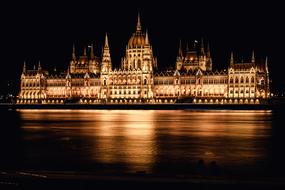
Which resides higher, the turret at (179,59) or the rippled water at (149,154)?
the turret at (179,59)

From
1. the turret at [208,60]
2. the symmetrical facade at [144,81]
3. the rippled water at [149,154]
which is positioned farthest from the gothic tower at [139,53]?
the rippled water at [149,154]

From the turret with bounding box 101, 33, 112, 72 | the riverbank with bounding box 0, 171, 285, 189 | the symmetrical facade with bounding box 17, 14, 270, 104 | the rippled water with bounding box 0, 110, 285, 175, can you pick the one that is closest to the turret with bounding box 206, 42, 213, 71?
the symmetrical facade with bounding box 17, 14, 270, 104

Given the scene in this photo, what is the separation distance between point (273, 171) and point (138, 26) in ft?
427

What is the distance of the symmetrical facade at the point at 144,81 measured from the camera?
121 meters

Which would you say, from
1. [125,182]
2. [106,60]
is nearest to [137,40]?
[106,60]

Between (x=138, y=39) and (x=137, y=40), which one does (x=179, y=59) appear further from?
(x=137, y=40)

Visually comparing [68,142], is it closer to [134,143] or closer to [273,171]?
[134,143]

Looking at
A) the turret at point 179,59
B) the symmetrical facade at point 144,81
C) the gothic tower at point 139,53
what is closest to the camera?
the symmetrical facade at point 144,81

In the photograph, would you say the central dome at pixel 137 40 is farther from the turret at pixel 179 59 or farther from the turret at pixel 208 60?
the turret at pixel 208 60

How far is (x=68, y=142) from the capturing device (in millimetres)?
30234

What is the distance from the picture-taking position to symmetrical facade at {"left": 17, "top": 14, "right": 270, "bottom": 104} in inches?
4781

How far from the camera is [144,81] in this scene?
13075 centimetres

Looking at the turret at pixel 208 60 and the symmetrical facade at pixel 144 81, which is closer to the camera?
the symmetrical facade at pixel 144 81

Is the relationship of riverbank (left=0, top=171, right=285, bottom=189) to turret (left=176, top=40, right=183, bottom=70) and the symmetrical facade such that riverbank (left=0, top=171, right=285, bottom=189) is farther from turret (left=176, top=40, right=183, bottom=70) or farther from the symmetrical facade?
turret (left=176, top=40, right=183, bottom=70)
